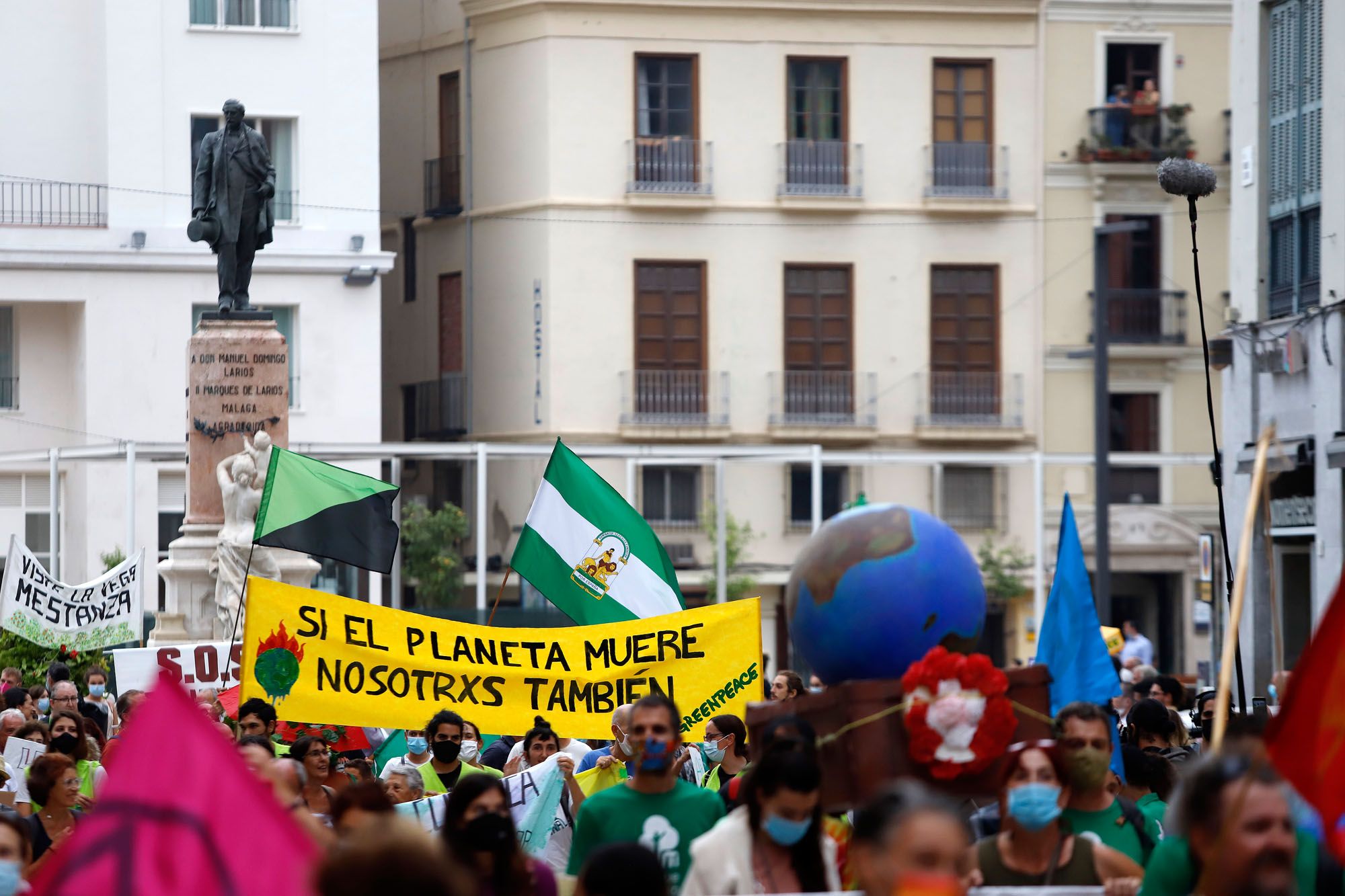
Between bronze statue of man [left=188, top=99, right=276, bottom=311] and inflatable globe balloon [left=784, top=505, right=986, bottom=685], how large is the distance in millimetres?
13707

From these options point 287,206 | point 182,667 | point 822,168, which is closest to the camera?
point 182,667

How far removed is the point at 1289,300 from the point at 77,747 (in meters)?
16.3

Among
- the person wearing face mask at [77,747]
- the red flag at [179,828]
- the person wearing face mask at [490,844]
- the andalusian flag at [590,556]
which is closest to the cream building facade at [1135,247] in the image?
the andalusian flag at [590,556]

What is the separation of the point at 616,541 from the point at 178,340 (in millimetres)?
23486

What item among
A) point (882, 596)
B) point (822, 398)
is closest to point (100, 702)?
point (882, 596)

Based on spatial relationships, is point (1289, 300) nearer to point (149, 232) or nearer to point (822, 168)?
point (822, 168)

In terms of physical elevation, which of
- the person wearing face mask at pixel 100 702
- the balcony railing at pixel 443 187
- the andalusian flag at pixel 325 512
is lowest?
the person wearing face mask at pixel 100 702

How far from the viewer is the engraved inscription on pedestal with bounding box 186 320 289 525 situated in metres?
20.5

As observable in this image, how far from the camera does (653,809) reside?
7527 mm

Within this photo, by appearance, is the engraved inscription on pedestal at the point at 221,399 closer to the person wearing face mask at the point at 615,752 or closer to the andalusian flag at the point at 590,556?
the andalusian flag at the point at 590,556

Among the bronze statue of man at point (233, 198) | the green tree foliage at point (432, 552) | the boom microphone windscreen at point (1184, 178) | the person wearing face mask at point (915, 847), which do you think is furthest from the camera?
the green tree foliage at point (432, 552)

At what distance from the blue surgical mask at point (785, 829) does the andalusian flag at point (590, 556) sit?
24.9 feet

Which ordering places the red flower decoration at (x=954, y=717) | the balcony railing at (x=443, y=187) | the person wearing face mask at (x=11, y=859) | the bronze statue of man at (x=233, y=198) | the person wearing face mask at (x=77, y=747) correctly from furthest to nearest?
the balcony railing at (x=443, y=187)
the bronze statue of man at (x=233, y=198)
the person wearing face mask at (x=77, y=747)
the red flower decoration at (x=954, y=717)
the person wearing face mask at (x=11, y=859)

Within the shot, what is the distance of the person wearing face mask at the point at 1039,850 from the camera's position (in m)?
6.75
